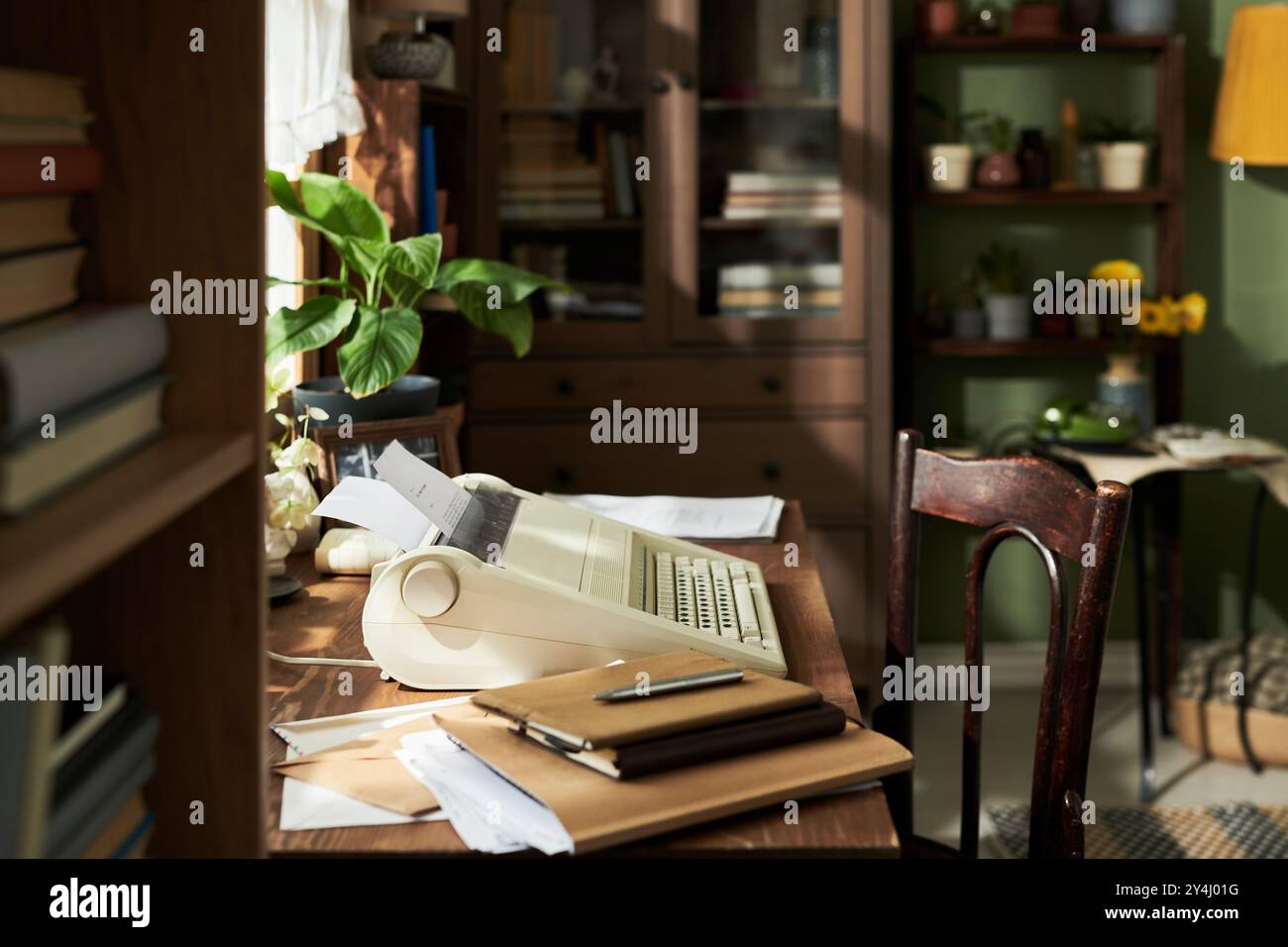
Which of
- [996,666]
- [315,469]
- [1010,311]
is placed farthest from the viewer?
[996,666]

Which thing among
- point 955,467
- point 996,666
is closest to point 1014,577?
point 996,666

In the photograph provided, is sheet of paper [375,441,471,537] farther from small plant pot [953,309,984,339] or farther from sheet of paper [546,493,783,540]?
small plant pot [953,309,984,339]

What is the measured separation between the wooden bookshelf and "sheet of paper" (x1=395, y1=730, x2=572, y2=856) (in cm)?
20

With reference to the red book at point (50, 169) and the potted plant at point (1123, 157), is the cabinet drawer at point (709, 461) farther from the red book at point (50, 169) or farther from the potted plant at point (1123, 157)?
the red book at point (50, 169)

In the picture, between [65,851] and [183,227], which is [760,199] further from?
[65,851]

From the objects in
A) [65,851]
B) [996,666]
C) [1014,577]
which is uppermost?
[65,851]

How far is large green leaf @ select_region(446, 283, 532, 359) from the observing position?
2129mm

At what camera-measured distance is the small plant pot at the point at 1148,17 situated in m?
3.27

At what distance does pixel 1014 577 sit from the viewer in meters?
3.65

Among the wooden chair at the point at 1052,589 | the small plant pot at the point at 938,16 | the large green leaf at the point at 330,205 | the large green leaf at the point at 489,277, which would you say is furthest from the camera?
the small plant pot at the point at 938,16

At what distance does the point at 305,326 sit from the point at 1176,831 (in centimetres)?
202

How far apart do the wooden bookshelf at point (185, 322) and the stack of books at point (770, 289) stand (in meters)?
2.44

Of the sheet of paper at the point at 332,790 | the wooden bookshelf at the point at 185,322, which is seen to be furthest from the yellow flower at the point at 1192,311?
the wooden bookshelf at the point at 185,322
